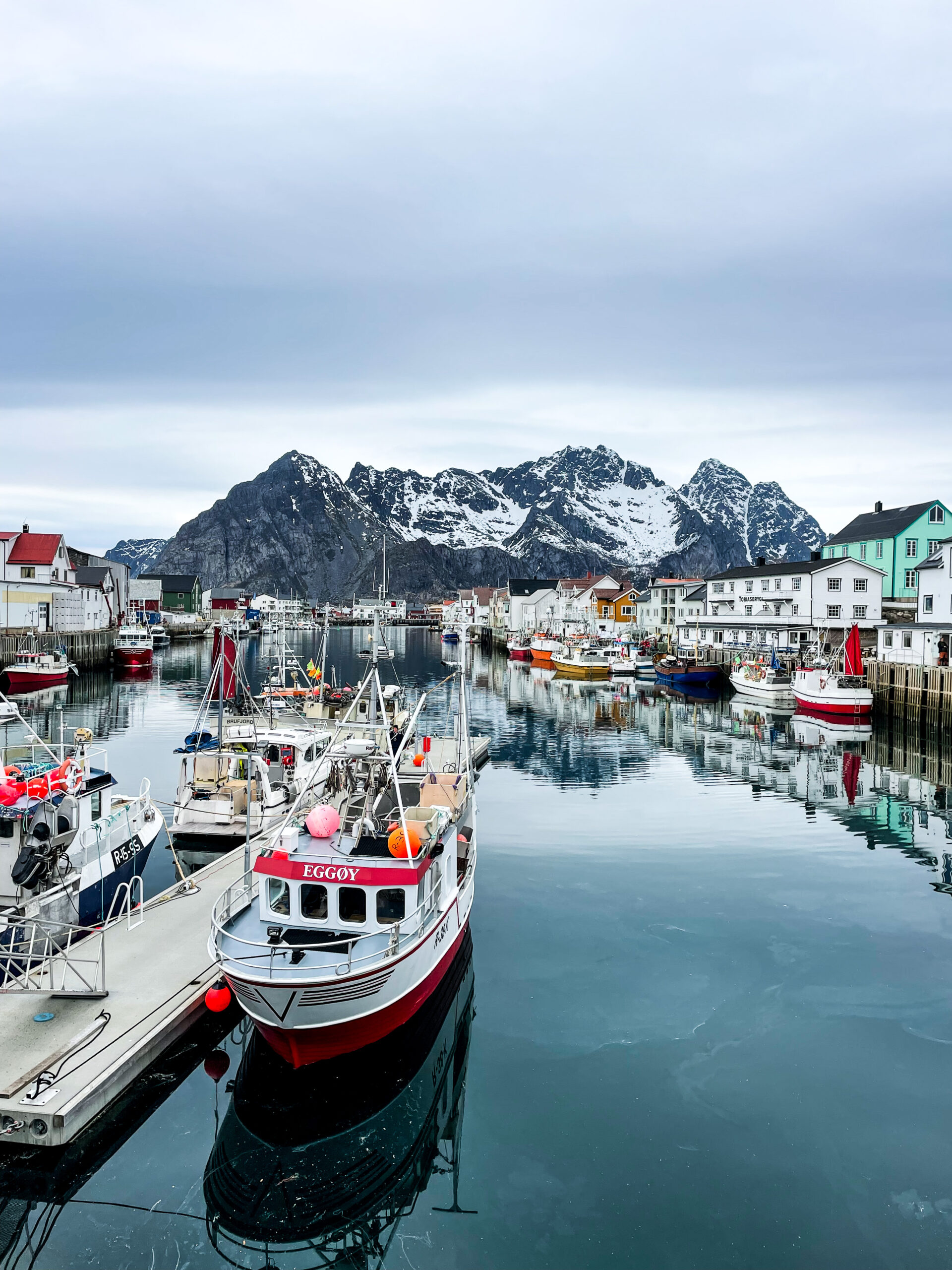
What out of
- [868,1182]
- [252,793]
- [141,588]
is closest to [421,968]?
[868,1182]

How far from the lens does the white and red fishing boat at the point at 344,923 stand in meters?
12.4

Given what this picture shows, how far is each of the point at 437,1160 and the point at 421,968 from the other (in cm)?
293

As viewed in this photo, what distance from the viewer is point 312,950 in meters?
13.2

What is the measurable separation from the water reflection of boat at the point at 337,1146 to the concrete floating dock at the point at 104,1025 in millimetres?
1647

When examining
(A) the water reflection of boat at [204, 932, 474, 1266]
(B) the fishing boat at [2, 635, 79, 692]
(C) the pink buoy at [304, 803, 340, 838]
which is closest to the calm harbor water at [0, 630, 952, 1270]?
(A) the water reflection of boat at [204, 932, 474, 1266]

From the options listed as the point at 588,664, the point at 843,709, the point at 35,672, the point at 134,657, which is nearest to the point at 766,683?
the point at 843,709

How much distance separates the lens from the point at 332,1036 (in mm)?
12852

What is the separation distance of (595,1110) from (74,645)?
278 feet

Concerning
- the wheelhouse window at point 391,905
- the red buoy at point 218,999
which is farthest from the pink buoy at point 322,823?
the red buoy at point 218,999

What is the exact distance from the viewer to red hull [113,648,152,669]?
283 feet

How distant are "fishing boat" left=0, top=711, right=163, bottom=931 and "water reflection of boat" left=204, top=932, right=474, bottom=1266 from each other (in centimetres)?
514

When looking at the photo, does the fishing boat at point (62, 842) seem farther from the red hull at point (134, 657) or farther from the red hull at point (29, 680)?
the red hull at point (134, 657)

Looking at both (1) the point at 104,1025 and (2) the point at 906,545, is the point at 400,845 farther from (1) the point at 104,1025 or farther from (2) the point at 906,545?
(2) the point at 906,545

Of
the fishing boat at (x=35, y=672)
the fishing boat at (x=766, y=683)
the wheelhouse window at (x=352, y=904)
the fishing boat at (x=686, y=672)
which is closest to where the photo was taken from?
the wheelhouse window at (x=352, y=904)
